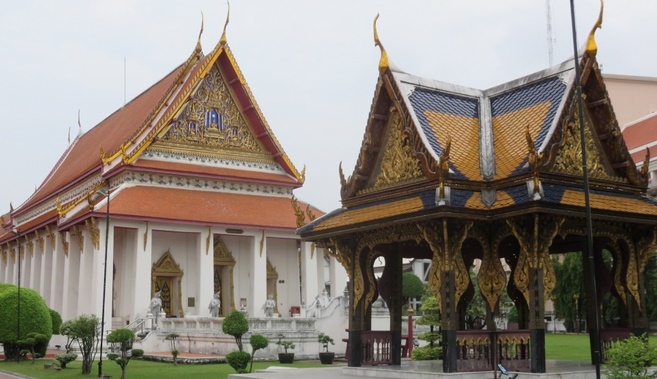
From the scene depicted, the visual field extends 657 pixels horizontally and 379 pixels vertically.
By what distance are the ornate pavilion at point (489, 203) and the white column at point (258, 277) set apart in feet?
67.7

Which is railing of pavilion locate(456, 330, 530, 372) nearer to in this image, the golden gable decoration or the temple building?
the temple building

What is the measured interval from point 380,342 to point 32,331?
1577 centimetres

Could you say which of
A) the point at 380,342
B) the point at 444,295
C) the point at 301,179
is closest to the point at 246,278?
the point at 301,179

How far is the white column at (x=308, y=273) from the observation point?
35.9 meters

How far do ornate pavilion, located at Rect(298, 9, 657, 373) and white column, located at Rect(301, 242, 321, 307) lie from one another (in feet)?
70.6

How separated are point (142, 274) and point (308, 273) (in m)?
7.18

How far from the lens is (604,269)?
13.7m

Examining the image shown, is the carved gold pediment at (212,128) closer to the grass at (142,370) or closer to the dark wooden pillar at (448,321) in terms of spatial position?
the grass at (142,370)

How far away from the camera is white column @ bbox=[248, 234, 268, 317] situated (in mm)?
34750

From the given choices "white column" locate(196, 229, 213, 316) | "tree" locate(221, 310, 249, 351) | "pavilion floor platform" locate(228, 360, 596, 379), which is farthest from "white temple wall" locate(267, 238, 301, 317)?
"pavilion floor platform" locate(228, 360, 596, 379)

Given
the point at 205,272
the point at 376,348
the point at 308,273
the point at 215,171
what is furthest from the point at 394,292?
the point at 215,171

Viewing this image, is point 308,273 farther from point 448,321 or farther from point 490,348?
point 448,321

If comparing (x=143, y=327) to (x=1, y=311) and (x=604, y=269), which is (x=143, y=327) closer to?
(x=1, y=311)

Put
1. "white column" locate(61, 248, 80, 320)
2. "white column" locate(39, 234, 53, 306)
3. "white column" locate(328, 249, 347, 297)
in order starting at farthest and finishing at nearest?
1. "white column" locate(39, 234, 53, 306)
2. "white column" locate(328, 249, 347, 297)
3. "white column" locate(61, 248, 80, 320)
